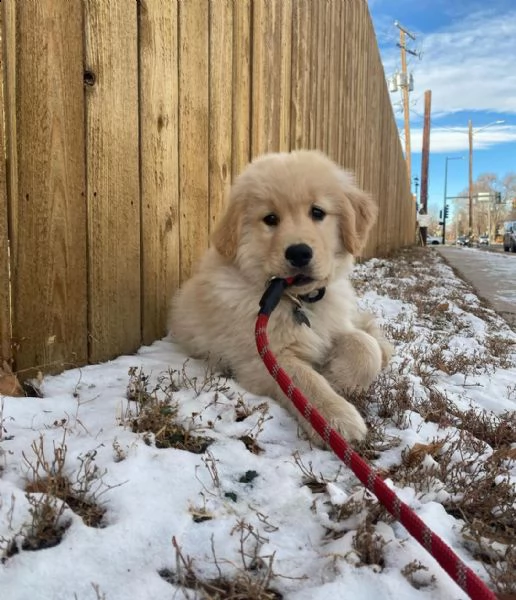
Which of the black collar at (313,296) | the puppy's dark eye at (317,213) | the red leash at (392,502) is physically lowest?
the red leash at (392,502)

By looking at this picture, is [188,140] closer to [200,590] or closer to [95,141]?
[95,141]

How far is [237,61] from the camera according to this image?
4121mm

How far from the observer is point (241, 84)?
4.21 meters

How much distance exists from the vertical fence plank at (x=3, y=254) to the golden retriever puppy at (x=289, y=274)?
1.05m

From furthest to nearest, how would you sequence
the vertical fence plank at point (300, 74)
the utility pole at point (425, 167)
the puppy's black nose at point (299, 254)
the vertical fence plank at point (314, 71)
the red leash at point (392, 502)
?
1. the utility pole at point (425, 167)
2. the vertical fence plank at point (314, 71)
3. the vertical fence plank at point (300, 74)
4. the puppy's black nose at point (299, 254)
5. the red leash at point (392, 502)

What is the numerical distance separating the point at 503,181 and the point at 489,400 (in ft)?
356

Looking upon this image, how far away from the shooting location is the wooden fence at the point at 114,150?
2.32 metres

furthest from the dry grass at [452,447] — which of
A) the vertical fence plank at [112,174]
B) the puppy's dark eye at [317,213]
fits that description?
the vertical fence plank at [112,174]

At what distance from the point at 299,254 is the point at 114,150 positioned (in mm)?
1177

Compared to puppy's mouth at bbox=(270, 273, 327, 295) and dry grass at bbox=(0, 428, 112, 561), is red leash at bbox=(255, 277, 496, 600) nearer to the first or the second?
puppy's mouth at bbox=(270, 273, 327, 295)

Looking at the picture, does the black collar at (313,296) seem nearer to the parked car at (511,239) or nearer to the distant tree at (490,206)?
the parked car at (511,239)

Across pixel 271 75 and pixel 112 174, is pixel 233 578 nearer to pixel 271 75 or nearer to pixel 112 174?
pixel 112 174

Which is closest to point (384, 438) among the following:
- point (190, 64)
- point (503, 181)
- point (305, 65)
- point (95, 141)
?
point (95, 141)

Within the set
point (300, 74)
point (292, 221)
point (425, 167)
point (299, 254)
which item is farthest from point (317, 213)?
point (425, 167)
